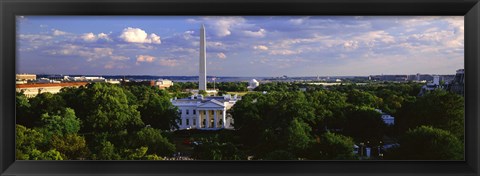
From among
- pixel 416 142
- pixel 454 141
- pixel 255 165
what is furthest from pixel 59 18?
pixel 454 141

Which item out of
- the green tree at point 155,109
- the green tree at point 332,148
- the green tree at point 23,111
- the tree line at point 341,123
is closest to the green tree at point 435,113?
the tree line at point 341,123

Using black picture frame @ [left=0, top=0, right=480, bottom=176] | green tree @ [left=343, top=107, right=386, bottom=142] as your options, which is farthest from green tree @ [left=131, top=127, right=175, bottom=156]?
green tree @ [left=343, top=107, right=386, bottom=142]

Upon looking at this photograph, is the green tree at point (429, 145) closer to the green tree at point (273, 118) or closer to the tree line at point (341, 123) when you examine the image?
the tree line at point (341, 123)
